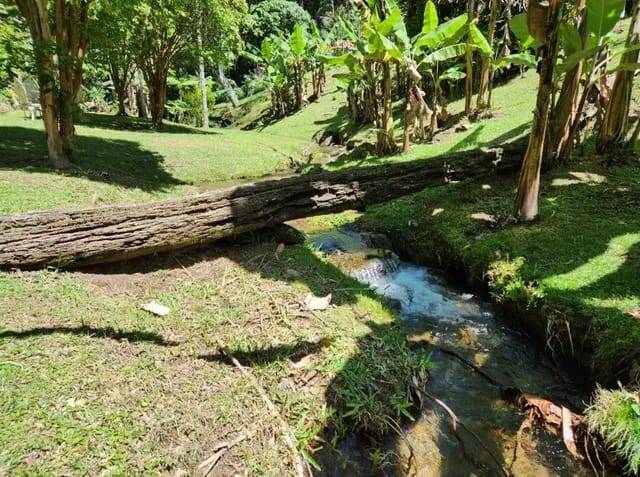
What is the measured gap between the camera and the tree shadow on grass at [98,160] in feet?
31.0

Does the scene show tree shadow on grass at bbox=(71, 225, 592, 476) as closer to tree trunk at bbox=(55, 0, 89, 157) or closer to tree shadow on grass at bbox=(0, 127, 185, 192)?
tree shadow on grass at bbox=(0, 127, 185, 192)

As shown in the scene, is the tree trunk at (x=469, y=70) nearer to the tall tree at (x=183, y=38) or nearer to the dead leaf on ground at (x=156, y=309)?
the tall tree at (x=183, y=38)

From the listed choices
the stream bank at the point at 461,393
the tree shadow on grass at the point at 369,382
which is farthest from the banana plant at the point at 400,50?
the tree shadow on grass at the point at 369,382

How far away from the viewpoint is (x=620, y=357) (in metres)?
3.93

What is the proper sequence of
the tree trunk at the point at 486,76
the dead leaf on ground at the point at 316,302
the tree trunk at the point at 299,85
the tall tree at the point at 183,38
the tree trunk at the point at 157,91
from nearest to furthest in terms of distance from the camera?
the dead leaf on ground at the point at 316,302, the tree trunk at the point at 486,76, the tall tree at the point at 183,38, the tree trunk at the point at 157,91, the tree trunk at the point at 299,85

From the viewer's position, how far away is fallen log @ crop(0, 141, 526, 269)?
434 cm

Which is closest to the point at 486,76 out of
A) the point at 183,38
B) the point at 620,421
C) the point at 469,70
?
the point at 469,70

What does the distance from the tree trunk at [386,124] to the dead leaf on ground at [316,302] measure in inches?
364

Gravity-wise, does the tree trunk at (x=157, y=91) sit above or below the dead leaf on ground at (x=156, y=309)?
above

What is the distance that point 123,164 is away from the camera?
1175 centimetres

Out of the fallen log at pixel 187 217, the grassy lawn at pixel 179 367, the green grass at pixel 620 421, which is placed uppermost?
the fallen log at pixel 187 217

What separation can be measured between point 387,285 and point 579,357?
2.84m

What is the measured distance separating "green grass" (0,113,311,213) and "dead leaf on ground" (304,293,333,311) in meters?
5.30

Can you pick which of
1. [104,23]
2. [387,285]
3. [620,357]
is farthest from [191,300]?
[104,23]
